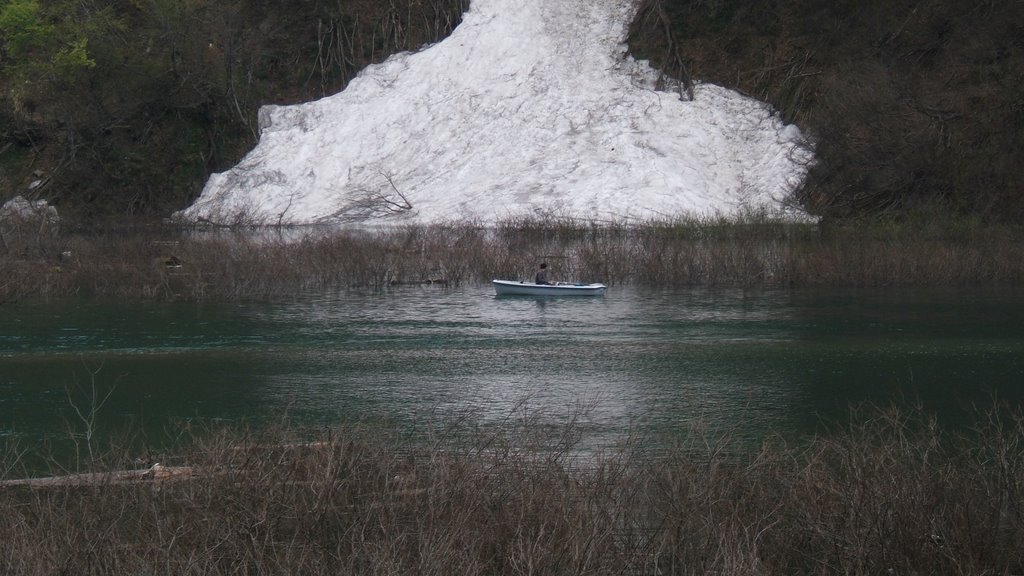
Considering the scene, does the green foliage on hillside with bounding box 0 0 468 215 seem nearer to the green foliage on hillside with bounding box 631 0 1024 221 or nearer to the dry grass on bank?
the green foliage on hillside with bounding box 631 0 1024 221

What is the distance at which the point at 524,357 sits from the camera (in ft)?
62.5

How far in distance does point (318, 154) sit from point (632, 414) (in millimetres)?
34399

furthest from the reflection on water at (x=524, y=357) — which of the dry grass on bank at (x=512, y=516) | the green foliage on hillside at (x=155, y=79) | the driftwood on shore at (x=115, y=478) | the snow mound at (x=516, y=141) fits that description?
the green foliage on hillside at (x=155, y=79)

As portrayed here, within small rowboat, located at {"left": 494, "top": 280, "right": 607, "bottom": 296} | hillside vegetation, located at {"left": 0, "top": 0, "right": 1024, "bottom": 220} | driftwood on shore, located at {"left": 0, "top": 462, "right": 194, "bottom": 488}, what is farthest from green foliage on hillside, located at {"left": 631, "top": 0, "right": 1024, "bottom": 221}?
driftwood on shore, located at {"left": 0, "top": 462, "right": 194, "bottom": 488}

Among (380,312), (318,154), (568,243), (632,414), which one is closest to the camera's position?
(632,414)

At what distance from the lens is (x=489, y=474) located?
940 cm

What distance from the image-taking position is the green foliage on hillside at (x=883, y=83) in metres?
34.6

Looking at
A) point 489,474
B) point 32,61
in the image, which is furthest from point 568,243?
point 32,61

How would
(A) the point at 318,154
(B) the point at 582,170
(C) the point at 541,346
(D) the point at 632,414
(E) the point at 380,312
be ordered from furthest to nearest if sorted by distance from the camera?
(A) the point at 318,154, (B) the point at 582,170, (E) the point at 380,312, (C) the point at 541,346, (D) the point at 632,414

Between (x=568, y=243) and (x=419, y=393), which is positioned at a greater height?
(x=568, y=243)

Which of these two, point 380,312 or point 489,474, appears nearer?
point 489,474

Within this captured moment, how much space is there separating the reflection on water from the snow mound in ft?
45.1

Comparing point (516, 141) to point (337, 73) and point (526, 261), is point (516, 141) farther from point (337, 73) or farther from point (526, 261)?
point (526, 261)

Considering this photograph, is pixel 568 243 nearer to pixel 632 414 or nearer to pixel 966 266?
pixel 966 266
